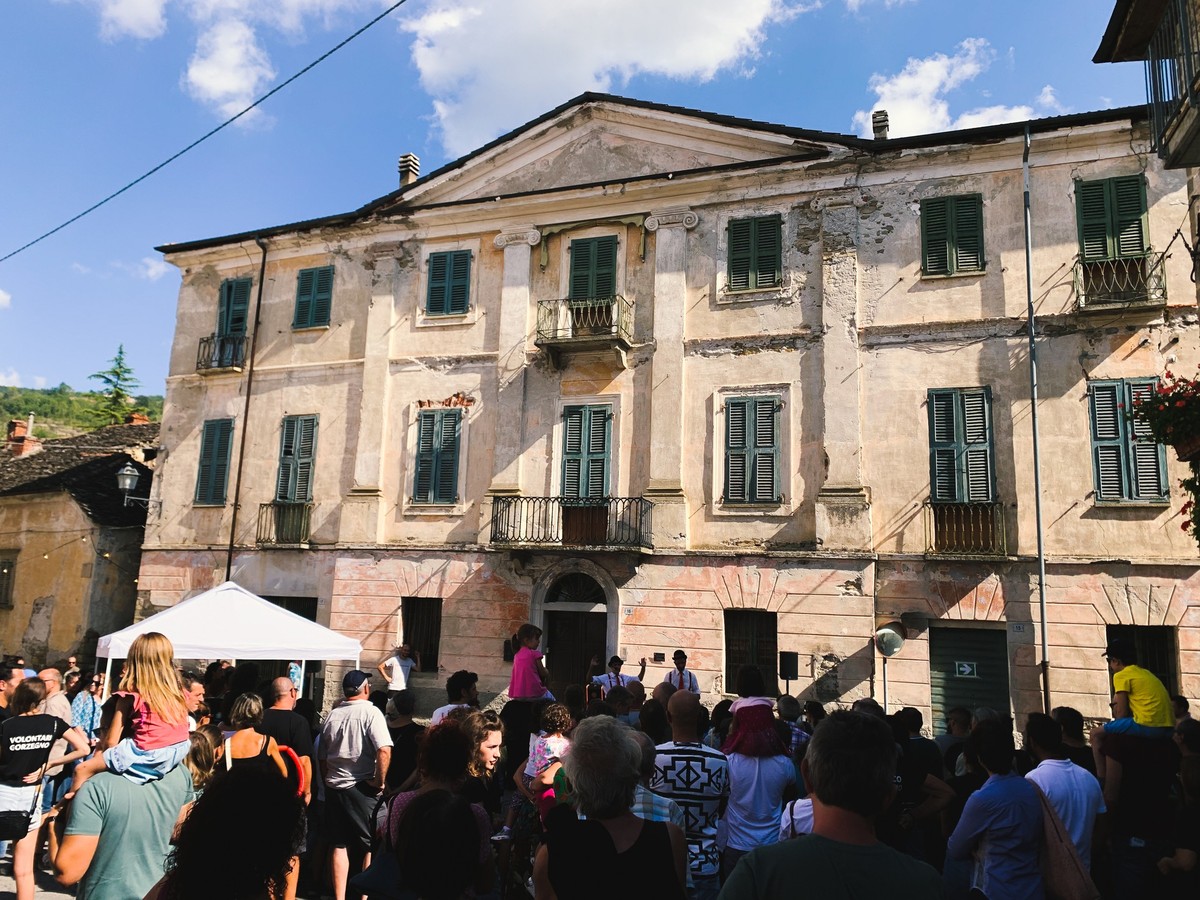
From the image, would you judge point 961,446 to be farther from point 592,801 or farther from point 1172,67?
point 592,801

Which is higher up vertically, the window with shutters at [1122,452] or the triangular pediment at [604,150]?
the triangular pediment at [604,150]

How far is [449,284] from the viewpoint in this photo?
19.2 m

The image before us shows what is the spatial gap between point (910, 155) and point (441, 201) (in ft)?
32.3

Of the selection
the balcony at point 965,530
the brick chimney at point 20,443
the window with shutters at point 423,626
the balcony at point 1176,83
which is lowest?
the window with shutters at point 423,626

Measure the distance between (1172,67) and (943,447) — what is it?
7313 millimetres

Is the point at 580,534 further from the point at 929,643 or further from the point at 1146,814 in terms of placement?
the point at 1146,814

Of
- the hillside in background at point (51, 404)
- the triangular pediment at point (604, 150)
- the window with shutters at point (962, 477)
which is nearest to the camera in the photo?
the window with shutters at point (962, 477)

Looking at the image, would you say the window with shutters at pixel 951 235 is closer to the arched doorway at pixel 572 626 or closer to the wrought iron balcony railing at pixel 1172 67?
the wrought iron balcony railing at pixel 1172 67

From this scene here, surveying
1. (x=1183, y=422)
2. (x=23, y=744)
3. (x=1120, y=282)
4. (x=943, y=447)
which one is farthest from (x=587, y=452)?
(x=23, y=744)

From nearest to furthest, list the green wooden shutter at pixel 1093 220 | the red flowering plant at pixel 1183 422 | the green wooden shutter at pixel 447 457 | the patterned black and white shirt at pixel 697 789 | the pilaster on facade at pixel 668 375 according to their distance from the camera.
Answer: the patterned black and white shirt at pixel 697 789
the red flowering plant at pixel 1183 422
the green wooden shutter at pixel 1093 220
the pilaster on facade at pixel 668 375
the green wooden shutter at pixel 447 457

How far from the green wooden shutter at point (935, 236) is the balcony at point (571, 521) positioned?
22.0ft

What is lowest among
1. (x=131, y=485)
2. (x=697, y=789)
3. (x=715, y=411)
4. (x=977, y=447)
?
(x=697, y=789)

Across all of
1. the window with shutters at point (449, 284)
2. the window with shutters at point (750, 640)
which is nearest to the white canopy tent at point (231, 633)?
the window with shutters at point (750, 640)

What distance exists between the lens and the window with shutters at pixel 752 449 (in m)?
16.2
